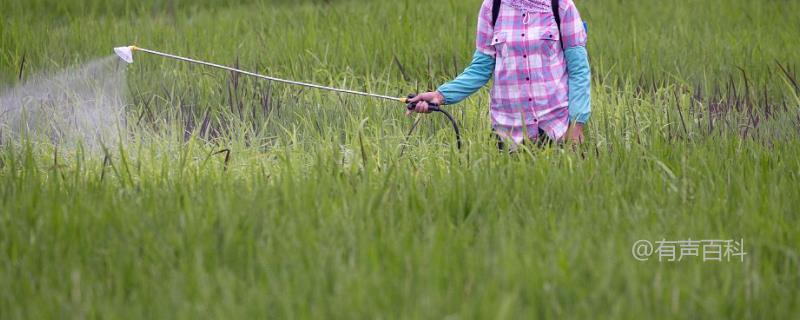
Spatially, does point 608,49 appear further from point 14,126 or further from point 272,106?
point 14,126

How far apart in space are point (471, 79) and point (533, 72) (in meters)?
0.25

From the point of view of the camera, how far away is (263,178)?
3.33m

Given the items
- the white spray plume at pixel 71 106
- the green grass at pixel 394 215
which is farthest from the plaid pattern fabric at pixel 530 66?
the white spray plume at pixel 71 106

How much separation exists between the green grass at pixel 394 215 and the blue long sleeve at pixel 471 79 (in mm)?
193

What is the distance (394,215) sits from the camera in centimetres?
299

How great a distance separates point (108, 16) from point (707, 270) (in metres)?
5.44

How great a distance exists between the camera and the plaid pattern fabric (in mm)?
3611

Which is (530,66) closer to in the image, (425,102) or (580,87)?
(580,87)

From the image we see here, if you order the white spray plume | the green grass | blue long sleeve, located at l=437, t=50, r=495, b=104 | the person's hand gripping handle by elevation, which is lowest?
the green grass

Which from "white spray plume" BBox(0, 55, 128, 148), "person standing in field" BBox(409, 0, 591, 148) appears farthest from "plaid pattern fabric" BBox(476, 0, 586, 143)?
"white spray plume" BBox(0, 55, 128, 148)

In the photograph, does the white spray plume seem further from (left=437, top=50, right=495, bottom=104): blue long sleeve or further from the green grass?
(left=437, top=50, right=495, bottom=104): blue long sleeve

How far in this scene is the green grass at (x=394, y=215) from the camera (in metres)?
2.35

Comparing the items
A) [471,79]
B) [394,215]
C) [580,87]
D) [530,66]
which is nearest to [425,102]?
[471,79]

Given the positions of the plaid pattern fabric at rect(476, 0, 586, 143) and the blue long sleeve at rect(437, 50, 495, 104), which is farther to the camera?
the blue long sleeve at rect(437, 50, 495, 104)
